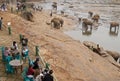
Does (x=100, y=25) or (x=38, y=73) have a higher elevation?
(x=38, y=73)

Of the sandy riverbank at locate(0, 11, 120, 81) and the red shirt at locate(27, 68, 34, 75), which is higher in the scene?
the red shirt at locate(27, 68, 34, 75)

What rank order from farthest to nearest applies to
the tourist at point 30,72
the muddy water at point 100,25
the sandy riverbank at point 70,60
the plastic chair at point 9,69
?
the muddy water at point 100,25 → the sandy riverbank at point 70,60 → the plastic chair at point 9,69 → the tourist at point 30,72

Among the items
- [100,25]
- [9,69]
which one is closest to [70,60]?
[9,69]

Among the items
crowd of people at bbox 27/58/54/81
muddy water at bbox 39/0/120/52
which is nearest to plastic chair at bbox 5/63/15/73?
crowd of people at bbox 27/58/54/81

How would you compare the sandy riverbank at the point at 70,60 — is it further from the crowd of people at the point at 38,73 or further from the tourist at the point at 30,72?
the tourist at the point at 30,72

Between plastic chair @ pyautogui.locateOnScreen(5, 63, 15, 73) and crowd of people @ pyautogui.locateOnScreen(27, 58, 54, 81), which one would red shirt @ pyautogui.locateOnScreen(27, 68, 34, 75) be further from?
plastic chair @ pyautogui.locateOnScreen(5, 63, 15, 73)

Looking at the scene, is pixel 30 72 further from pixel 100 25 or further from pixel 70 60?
pixel 100 25

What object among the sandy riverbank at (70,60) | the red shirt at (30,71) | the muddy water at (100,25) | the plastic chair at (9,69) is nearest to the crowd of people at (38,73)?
the red shirt at (30,71)

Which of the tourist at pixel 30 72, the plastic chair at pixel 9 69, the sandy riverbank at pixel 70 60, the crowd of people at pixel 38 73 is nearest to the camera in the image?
the crowd of people at pixel 38 73

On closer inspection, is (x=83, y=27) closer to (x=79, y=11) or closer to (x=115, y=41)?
(x=115, y=41)

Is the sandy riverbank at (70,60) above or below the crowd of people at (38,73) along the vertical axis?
below

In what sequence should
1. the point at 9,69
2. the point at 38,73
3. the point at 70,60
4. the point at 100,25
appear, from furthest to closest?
the point at 100,25 → the point at 70,60 → the point at 9,69 → the point at 38,73

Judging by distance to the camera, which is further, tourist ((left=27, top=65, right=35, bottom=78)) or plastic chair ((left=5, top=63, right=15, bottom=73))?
plastic chair ((left=5, top=63, right=15, bottom=73))

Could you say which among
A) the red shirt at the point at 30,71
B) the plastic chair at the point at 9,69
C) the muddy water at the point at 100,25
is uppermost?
the red shirt at the point at 30,71
